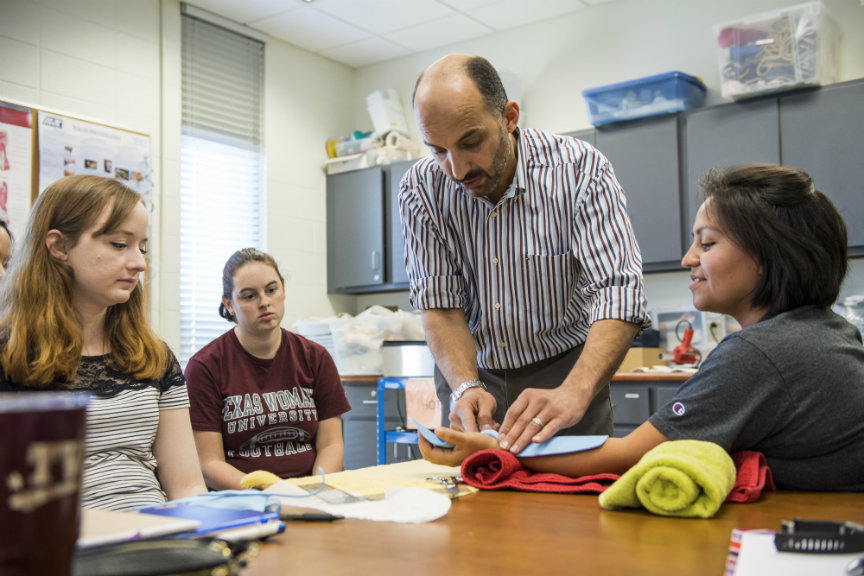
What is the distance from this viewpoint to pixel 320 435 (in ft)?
7.51

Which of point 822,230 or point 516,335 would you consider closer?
point 822,230

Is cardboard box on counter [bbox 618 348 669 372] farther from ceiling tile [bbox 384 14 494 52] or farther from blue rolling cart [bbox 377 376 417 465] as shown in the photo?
ceiling tile [bbox 384 14 494 52]

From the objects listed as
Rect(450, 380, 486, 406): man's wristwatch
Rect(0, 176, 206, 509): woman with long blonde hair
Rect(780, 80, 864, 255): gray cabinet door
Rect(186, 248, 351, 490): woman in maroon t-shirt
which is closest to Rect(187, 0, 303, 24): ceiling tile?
Rect(186, 248, 351, 490): woman in maroon t-shirt

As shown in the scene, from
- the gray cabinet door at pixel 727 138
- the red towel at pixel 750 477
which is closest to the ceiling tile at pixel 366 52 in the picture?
the gray cabinet door at pixel 727 138

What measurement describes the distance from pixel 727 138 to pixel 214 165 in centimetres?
274

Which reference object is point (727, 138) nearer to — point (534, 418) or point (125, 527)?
point (534, 418)

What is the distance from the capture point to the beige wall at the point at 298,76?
3.79 meters

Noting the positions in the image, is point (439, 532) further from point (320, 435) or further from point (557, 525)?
point (320, 435)

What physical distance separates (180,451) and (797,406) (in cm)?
109

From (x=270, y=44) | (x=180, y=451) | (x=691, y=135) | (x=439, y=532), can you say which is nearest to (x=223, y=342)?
(x=180, y=451)

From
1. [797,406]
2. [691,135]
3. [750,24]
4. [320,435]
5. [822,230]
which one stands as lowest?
[320,435]

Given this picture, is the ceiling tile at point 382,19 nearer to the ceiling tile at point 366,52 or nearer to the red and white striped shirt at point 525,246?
the ceiling tile at point 366,52

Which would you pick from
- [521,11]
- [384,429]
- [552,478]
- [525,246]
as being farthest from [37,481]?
[521,11]

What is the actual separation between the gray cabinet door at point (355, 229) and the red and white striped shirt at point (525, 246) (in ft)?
10.5
